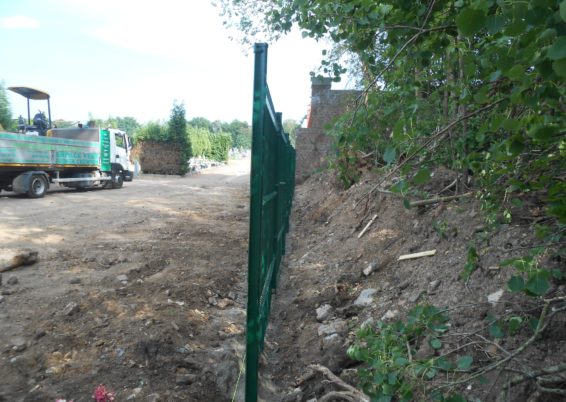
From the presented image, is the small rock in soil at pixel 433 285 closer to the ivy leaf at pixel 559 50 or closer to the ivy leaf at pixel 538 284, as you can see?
the ivy leaf at pixel 538 284

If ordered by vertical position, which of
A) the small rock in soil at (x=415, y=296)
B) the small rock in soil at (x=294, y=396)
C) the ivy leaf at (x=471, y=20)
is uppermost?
the ivy leaf at (x=471, y=20)

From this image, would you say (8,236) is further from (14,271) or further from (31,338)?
(31,338)

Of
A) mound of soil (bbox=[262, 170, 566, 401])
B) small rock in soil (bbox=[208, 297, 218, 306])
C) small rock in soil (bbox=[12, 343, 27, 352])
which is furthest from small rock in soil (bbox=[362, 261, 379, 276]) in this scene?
small rock in soil (bbox=[12, 343, 27, 352])

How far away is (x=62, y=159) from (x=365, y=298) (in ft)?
44.2

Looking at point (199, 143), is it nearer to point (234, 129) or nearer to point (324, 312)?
point (324, 312)

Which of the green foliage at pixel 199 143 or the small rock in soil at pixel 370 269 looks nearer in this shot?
the small rock in soil at pixel 370 269

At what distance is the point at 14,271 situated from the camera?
486 centimetres

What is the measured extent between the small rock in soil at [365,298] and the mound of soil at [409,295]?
1 centimetres

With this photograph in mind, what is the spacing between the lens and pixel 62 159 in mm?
13883

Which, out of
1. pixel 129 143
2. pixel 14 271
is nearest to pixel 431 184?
pixel 14 271

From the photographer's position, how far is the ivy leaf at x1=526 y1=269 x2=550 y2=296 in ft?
3.88

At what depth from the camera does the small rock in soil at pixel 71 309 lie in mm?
3530

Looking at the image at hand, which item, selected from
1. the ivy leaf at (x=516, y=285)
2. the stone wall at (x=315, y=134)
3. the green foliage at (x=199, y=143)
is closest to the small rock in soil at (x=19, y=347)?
the ivy leaf at (x=516, y=285)

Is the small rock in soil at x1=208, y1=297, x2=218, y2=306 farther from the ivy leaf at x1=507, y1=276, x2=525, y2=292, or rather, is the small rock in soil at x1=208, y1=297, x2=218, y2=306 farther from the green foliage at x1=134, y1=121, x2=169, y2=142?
the green foliage at x1=134, y1=121, x2=169, y2=142
